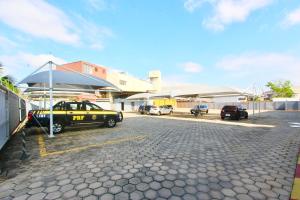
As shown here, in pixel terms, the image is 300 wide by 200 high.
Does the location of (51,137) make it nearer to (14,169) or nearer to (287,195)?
(14,169)

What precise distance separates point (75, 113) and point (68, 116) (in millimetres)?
420

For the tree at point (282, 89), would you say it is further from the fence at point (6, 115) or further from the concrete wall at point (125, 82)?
the fence at point (6, 115)

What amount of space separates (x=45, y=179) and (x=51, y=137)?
560 centimetres

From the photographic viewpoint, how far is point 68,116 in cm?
1053

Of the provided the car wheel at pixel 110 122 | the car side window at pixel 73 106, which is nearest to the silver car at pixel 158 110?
the car wheel at pixel 110 122

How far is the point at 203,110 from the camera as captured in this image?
90.7 ft

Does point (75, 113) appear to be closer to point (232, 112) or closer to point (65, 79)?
point (65, 79)

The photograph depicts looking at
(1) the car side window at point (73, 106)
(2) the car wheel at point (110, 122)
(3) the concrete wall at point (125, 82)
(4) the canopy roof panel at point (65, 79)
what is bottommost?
(2) the car wheel at point (110, 122)

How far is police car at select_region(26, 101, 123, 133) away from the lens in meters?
9.77

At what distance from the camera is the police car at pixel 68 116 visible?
9773 mm

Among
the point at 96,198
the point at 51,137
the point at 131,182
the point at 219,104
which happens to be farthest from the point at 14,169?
the point at 219,104

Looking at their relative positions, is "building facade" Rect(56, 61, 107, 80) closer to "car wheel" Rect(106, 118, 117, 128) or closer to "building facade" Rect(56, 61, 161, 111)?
"building facade" Rect(56, 61, 161, 111)

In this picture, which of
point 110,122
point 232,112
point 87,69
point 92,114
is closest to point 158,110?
point 232,112

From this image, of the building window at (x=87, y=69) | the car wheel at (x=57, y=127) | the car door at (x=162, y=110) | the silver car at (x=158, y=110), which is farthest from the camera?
the building window at (x=87, y=69)
